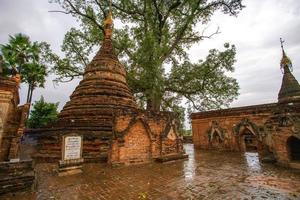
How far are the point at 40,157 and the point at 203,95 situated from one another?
12934 mm

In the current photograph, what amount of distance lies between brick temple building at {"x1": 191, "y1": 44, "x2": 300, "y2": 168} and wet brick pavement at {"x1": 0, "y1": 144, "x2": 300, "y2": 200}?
1.42 meters

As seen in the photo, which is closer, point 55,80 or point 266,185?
point 266,185

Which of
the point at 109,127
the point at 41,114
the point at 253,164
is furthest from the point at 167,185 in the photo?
the point at 41,114

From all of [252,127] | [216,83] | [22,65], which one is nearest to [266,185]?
[252,127]

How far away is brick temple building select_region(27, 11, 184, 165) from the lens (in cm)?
933

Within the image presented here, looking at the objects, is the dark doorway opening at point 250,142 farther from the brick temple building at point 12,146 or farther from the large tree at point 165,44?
the brick temple building at point 12,146

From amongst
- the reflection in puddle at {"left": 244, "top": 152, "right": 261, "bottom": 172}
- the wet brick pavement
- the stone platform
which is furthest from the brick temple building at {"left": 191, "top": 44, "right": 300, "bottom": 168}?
the stone platform

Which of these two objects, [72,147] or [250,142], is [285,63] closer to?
[250,142]

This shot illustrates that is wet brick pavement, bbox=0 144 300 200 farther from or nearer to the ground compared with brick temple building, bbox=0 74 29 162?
nearer to the ground

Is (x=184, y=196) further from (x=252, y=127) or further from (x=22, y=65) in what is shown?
(x=22, y=65)

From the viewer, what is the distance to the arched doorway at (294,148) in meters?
8.41

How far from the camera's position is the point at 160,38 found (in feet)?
54.0

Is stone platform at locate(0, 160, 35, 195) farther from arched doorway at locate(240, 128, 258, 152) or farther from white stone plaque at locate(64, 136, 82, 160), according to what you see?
arched doorway at locate(240, 128, 258, 152)

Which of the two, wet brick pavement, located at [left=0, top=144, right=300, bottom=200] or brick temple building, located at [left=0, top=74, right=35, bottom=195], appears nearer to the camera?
wet brick pavement, located at [left=0, top=144, right=300, bottom=200]
